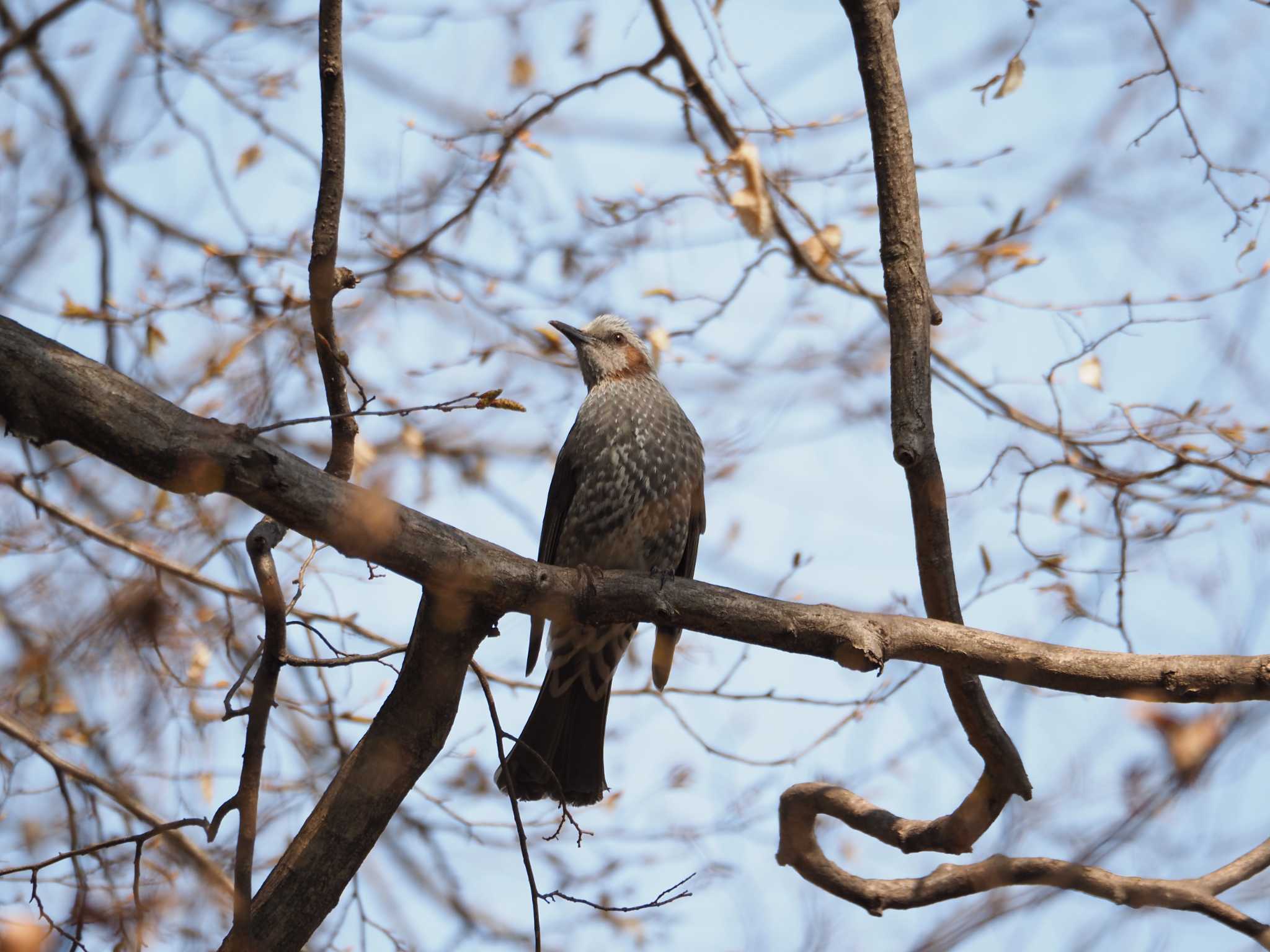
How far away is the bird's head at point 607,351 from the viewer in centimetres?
512

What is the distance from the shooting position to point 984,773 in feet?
11.2

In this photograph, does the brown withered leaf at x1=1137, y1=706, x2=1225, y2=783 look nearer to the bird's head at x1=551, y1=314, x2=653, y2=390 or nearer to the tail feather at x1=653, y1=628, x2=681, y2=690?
the tail feather at x1=653, y1=628, x2=681, y2=690

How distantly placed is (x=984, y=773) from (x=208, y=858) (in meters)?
2.49

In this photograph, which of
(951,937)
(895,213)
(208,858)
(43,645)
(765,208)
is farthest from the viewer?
(765,208)

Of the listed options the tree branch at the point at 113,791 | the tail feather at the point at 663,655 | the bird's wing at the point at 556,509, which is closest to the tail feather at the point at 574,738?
the tail feather at the point at 663,655

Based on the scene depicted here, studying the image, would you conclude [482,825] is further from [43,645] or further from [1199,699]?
[1199,699]

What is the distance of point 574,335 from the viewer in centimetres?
524

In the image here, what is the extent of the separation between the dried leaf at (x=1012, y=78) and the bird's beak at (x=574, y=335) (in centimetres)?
212

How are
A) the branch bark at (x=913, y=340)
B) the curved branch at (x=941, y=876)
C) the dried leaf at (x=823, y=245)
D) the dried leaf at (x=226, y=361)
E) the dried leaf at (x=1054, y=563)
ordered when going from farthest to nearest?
the dried leaf at (x=823, y=245) < the dried leaf at (x=226, y=361) < the dried leaf at (x=1054, y=563) < the branch bark at (x=913, y=340) < the curved branch at (x=941, y=876)

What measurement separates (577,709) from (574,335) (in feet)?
5.94

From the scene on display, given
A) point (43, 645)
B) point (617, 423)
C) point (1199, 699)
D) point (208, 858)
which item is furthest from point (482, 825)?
point (1199, 699)

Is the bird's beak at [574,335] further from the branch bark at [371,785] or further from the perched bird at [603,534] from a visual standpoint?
the branch bark at [371,785]

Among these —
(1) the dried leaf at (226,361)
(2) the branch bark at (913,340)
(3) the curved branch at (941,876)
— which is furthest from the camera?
(1) the dried leaf at (226,361)

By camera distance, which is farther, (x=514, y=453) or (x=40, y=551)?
(x=514, y=453)
